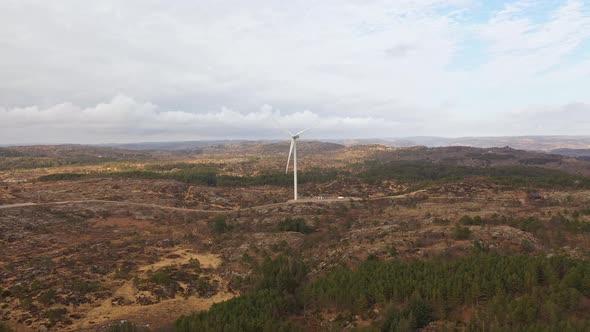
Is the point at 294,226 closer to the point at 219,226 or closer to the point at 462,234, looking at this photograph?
the point at 219,226

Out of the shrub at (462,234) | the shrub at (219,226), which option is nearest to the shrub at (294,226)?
the shrub at (219,226)

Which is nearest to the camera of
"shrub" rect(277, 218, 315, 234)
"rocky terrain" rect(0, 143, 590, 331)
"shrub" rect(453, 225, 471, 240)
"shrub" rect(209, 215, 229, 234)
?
"rocky terrain" rect(0, 143, 590, 331)

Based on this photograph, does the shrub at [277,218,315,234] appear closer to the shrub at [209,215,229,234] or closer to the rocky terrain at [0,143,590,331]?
the rocky terrain at [0,143,590,331]

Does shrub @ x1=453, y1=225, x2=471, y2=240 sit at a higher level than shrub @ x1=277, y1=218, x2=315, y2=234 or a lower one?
Result: higher

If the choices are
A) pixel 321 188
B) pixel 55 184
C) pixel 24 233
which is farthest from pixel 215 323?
pixel 55 184

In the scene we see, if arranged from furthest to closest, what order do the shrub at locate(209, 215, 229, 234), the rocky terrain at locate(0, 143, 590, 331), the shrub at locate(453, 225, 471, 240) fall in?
1. the shrub at locate(209, 215, 229, 234)
2. the shrub at locate(453, 225, 471, 240)
3. the rocky terrain at locate(0, 143, 590, 331)

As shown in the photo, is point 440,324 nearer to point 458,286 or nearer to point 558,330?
point 458,286

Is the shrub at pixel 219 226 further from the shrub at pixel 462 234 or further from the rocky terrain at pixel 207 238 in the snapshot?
the shrub at pixel 462 234

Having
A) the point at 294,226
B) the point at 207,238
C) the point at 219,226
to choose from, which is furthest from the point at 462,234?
the point at 207,238

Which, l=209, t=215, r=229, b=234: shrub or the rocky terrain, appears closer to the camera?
the rocky terrain

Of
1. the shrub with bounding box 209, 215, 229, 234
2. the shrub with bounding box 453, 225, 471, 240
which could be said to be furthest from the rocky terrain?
the shrub with bounding box 209, 215, 229, 234

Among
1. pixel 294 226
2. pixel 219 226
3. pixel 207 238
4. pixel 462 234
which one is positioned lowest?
pixel 207 238
